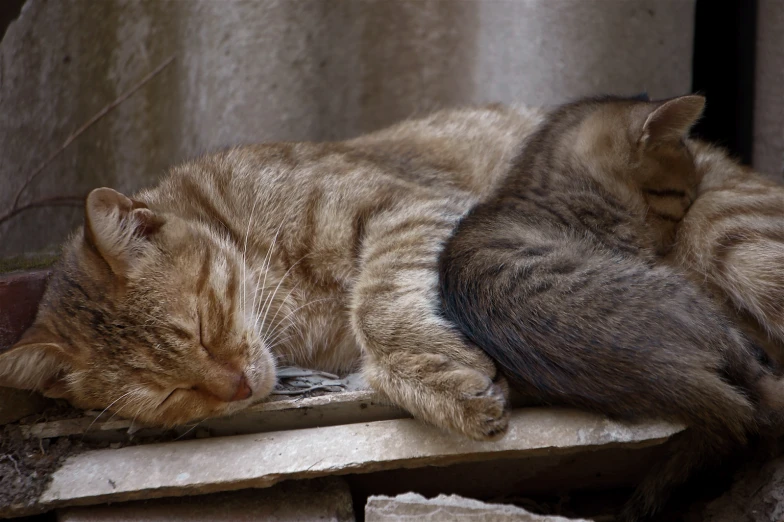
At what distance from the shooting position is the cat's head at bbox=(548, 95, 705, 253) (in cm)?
282

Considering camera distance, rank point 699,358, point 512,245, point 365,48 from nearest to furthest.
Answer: point 699,358 → point 512,245 → point 365,48

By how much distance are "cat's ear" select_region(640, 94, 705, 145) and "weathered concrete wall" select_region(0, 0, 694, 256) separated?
1.29 metres

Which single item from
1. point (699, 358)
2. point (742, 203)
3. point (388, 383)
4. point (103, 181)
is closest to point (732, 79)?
point (742, 203)

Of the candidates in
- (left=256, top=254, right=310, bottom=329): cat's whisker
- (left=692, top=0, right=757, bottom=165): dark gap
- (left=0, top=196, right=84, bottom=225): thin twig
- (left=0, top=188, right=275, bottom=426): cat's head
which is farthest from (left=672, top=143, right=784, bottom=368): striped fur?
(left=0, top=196, right=84, bottom=225): thin twig

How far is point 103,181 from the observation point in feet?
13.8

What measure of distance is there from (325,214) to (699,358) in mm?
1406

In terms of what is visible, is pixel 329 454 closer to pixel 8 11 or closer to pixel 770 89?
pixel 770 89

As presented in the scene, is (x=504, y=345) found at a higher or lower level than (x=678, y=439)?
higher

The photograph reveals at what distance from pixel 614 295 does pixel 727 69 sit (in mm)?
2408

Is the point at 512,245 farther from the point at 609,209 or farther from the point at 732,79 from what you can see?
the point at 732,79

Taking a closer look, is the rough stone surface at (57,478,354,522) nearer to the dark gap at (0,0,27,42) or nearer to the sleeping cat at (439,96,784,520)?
the sleeping cat at (439,96,784,520)

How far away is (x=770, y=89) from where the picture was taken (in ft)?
12.1

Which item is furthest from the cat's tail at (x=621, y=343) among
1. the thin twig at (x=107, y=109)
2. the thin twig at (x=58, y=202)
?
the thin twig at (x=58, y=202)

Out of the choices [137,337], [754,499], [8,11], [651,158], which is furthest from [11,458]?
[8,11]
